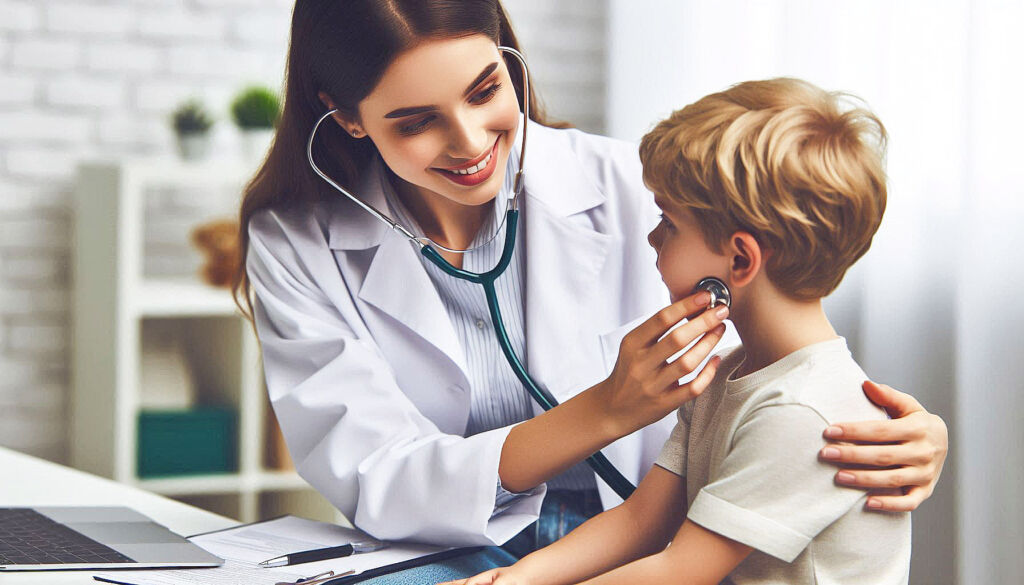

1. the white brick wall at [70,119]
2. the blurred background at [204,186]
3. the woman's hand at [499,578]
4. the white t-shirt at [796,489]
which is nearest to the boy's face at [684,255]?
the white t-shirt at [796,489]

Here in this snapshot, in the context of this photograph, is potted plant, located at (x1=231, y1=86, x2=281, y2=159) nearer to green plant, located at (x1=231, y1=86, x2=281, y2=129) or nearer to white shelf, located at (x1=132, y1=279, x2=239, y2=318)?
green plant, located at (x1=231, y1=86, x2=281, y2=129)

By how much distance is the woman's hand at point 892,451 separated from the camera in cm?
94

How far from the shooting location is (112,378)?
8.26 feet

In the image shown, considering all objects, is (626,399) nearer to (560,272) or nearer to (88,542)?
(560,272)

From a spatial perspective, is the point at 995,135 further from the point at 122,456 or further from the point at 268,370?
the point at 122,456

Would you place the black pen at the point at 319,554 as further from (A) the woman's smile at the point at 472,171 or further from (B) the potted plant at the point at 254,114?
(B) the potted plant at the point at 254,114

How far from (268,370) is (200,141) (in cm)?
144

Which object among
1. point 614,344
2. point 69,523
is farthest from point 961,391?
point 69,523

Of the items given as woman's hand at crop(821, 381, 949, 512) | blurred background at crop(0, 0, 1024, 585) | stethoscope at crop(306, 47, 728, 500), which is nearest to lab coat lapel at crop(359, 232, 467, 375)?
stethoscope at crop(306, 47, 728, 500)

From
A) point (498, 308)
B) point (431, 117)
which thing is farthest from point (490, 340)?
point (431, 117)

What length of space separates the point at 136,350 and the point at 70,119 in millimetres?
698

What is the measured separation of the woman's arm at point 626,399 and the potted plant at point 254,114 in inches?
66.9

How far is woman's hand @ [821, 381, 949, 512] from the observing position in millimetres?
937

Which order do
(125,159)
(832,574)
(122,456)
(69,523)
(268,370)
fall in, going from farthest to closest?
(125,159) < (122,456) < (268,370) < (69,523) < (832,574)
